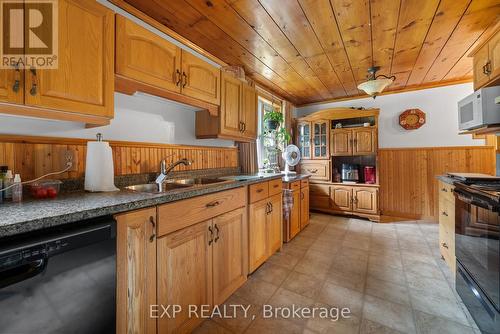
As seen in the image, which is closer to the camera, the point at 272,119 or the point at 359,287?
the point at 359,287

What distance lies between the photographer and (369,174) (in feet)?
12.0

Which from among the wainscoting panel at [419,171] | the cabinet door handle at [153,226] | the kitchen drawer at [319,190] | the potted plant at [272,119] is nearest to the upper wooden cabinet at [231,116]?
the potted plant at [272,119]

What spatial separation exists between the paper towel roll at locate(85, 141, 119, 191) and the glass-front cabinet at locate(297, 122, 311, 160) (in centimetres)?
342

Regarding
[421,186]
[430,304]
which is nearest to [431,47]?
[421,186]

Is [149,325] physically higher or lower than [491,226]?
lower

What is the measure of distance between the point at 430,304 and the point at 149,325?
75.0 inches

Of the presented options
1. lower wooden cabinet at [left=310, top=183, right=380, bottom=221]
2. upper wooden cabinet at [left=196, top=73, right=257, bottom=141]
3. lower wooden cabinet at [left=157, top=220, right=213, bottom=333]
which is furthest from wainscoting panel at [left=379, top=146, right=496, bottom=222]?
lower wooden cabinet at [left=157, top=220, right=213, bottom=333]

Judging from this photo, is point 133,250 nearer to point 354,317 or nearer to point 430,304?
point 354,317

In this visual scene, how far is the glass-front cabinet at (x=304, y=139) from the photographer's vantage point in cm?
407

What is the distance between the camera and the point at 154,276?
3.51 feet

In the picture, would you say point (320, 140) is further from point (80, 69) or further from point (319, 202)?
point (80, 69)

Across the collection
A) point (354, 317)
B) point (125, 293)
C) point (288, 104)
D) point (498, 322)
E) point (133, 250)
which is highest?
point (288, 104)
